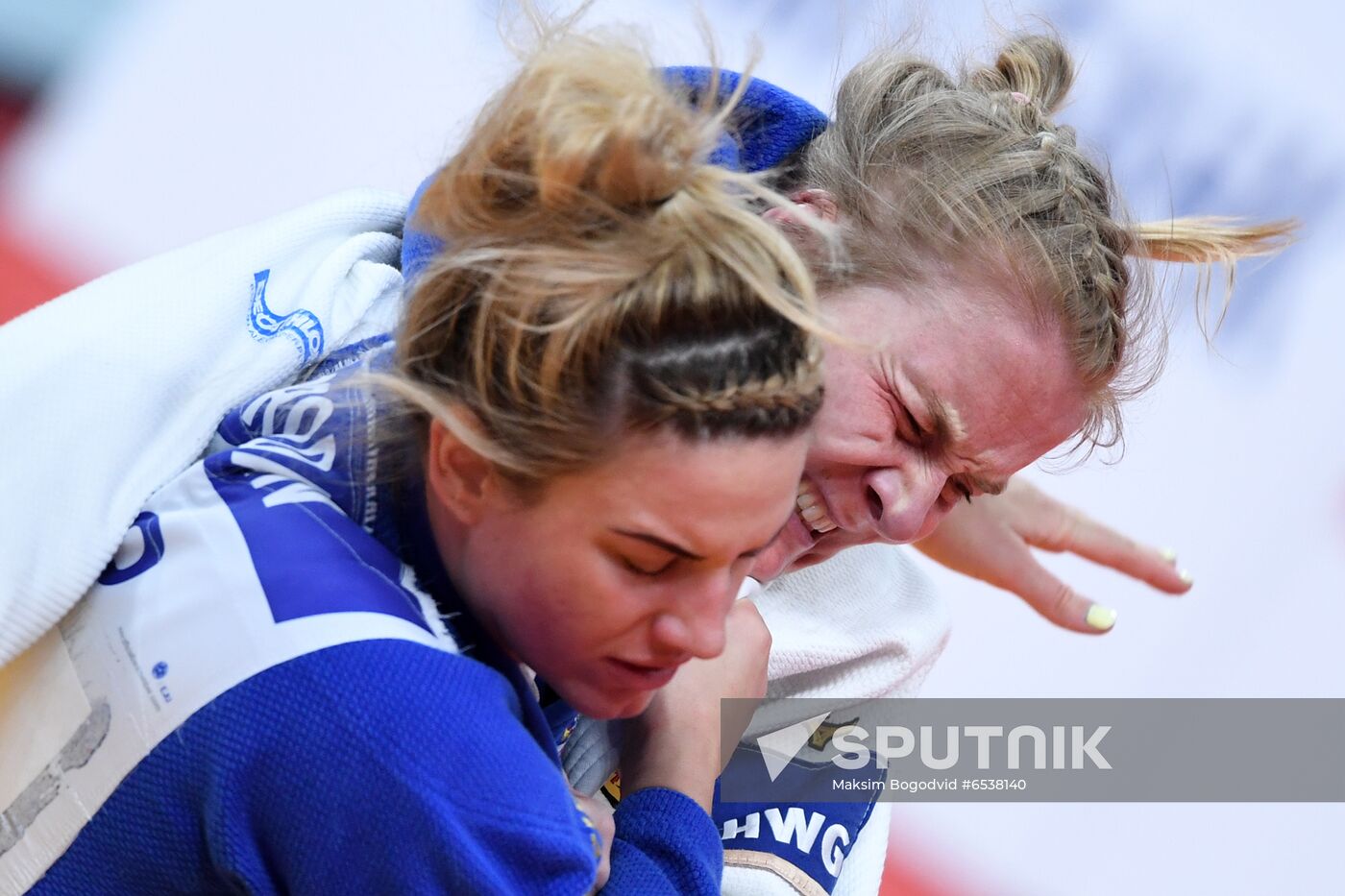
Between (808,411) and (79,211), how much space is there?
93 cm

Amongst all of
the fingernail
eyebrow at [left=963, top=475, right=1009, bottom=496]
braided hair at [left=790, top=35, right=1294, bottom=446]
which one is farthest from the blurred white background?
eyebrow at [left=963, top=475, right=1009, bottom=496]

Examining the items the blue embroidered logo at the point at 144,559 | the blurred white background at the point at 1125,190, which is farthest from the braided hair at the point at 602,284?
the blurred white background at the point at 1125,190

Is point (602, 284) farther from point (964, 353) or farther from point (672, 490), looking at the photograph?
point (964, 353)

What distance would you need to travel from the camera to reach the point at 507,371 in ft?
1.66

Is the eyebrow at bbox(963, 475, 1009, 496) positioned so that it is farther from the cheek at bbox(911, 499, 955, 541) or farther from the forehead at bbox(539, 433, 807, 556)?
the forehead at bbox(539, 433, 807, 556)

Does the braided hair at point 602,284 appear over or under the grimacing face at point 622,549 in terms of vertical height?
over

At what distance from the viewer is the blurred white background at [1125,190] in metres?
1.21

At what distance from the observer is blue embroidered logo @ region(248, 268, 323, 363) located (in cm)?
70

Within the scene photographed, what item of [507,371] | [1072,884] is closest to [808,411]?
[507,371]

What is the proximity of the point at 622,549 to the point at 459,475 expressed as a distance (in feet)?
0.23

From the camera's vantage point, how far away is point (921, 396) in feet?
2.40

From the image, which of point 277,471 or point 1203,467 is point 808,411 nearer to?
point 277,471

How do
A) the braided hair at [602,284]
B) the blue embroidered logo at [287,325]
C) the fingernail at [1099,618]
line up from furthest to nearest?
the fingernail at [1099,618] < the blue embroidered logo at [287,325] < the braided hair at [602,284]

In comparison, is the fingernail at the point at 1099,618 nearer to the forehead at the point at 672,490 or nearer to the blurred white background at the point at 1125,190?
the blurred white background at the point at 1125,190
